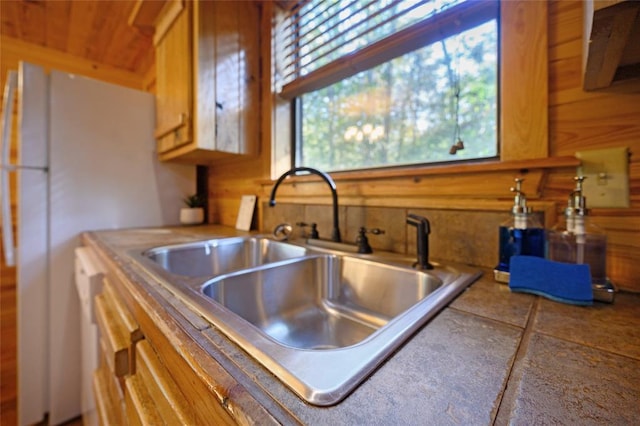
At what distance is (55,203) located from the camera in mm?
1382

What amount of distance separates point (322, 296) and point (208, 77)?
1.19m

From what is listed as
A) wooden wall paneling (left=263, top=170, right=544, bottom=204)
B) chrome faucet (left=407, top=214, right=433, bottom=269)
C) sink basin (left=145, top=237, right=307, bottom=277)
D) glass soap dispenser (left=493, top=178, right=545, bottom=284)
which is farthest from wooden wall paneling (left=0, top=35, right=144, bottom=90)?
glass soap dispenser (left=493, top=178, right=545, bottom=284)

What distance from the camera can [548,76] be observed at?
0.69 meters

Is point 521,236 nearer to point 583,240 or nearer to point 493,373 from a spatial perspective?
point 583,240

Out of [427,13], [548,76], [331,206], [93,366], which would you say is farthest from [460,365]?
[93,366]

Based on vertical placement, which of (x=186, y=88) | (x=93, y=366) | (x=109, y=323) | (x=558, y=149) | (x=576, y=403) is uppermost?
(x=186, y=88)

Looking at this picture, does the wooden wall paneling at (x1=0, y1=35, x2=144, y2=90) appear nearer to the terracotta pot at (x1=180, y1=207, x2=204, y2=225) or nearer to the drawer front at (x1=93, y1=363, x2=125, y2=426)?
the terracotta pot at (x1=180, y1=207, x2=204, y2=225)

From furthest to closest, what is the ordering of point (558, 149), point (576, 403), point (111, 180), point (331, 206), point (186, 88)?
1. point (111, 180)
2. point (186, 88)
3. point (331, 206)
4. point (558, 149)
5. point (576, 403)

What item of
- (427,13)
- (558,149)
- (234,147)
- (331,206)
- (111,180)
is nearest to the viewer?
(558,149)

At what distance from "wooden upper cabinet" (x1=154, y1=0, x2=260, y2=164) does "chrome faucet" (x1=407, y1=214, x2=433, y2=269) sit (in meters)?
1.09

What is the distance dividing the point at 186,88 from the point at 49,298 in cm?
127

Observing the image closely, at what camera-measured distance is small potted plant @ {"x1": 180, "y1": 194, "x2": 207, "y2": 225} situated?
5.84 ft

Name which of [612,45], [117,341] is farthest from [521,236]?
[117,341]

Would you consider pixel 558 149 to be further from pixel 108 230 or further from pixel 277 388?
pixel 108 230
